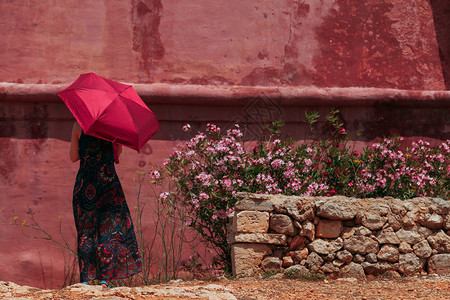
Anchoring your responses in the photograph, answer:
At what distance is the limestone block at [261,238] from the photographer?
4.77 metres

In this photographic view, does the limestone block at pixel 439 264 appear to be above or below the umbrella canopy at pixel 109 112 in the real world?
below

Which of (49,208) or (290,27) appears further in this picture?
(290,27)

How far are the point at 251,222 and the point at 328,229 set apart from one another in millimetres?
601

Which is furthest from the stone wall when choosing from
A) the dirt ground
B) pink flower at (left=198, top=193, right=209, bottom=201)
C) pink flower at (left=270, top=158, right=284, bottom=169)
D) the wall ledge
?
the wall ledge

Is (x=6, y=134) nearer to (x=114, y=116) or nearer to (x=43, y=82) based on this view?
(x=43, y=82)

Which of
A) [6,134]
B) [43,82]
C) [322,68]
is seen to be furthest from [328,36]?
[6,134]

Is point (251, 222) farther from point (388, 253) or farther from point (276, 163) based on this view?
point (388, 253)

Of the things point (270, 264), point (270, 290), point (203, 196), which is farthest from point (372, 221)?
point (203, 196)

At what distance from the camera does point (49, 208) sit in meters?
6.40

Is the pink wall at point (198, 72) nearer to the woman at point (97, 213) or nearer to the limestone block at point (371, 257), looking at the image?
the woman at point (97, 213)

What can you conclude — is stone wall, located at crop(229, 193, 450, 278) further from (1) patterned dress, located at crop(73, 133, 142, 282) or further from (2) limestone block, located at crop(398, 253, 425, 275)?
(1) patterned dress, located at crop(73, 133, 142, 282)

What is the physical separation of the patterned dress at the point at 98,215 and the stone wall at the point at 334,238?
89cm

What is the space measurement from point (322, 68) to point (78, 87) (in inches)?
136

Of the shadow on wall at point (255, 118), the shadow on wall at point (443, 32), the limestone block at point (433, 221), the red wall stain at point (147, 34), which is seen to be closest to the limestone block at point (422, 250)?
the limestone block at point (433, 221)
